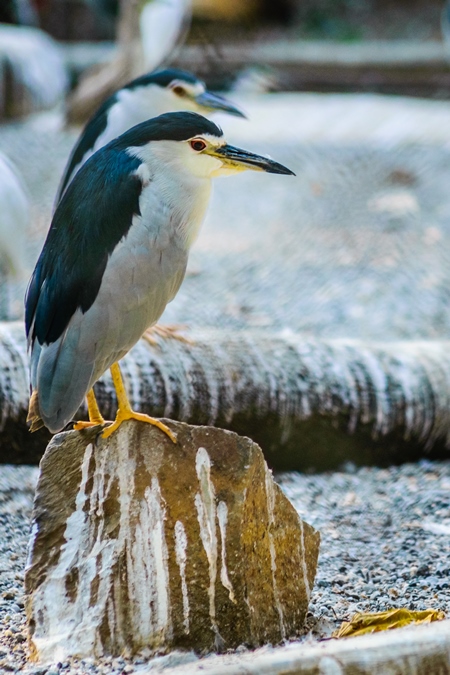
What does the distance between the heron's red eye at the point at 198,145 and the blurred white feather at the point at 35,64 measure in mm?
7887

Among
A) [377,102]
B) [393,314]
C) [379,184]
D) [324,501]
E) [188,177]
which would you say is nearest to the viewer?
[188,177]

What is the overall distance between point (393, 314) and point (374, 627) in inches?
121

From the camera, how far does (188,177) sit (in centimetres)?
224

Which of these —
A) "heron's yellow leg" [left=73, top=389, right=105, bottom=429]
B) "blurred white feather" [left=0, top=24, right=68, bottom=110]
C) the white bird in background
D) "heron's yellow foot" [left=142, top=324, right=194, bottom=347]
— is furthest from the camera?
"blurred white feather" [left=0, top=24, right=68, bottom=110]

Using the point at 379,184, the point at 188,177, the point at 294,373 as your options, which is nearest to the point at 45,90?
the point at 379,184

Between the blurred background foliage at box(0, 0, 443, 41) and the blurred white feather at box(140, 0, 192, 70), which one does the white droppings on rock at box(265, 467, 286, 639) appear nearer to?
the blurred white feather at box(140, 0, 192, 70)

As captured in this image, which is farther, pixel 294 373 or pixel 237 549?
Result: pixel 294 373

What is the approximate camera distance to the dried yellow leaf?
1954mm

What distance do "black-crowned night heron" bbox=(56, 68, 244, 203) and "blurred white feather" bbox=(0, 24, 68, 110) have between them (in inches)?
250

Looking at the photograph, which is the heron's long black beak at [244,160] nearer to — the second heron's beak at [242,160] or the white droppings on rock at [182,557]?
the second heron's beak at [242,160]

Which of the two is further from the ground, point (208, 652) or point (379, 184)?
point (379, 184)

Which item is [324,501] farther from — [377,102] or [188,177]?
[377,102]

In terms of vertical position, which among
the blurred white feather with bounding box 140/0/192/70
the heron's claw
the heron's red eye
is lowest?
the heron's claw

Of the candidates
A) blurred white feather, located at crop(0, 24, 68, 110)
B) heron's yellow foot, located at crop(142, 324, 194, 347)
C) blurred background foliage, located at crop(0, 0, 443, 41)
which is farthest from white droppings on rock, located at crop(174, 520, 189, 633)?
blurred background foliage, located at crop(0, 0, 443, 41)
